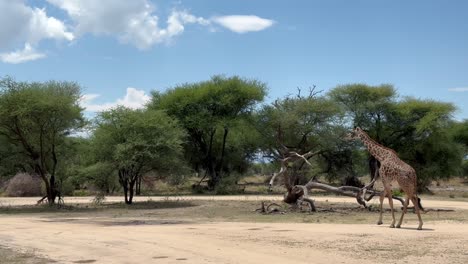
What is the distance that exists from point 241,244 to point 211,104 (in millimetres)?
38081

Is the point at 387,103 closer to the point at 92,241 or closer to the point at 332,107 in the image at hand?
the point at 332,107

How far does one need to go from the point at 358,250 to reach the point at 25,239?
1017cm

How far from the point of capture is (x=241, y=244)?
586 inches

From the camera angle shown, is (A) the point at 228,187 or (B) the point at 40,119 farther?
(A) the point at 228,187

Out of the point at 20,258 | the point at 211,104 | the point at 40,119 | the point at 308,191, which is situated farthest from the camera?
the point at 211,104

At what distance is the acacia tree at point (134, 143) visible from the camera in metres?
33.4

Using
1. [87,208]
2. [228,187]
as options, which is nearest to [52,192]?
[87,208]

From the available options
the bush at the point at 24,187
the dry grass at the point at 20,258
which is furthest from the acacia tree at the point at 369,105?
the dry grass at the point at 20,258

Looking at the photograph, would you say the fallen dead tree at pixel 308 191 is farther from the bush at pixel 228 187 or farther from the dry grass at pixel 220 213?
the bush at pixel 228 187

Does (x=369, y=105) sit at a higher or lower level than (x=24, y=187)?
higher

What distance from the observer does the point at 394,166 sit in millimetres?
19344

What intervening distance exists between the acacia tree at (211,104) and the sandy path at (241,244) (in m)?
31.1

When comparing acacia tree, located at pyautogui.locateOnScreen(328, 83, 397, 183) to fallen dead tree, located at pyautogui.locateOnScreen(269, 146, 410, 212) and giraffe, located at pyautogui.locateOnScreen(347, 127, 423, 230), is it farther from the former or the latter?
giraffe, located at pyautogui.locateOnScreen(347, 127, 423, 230)

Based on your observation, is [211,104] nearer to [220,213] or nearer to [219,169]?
[219,169]
